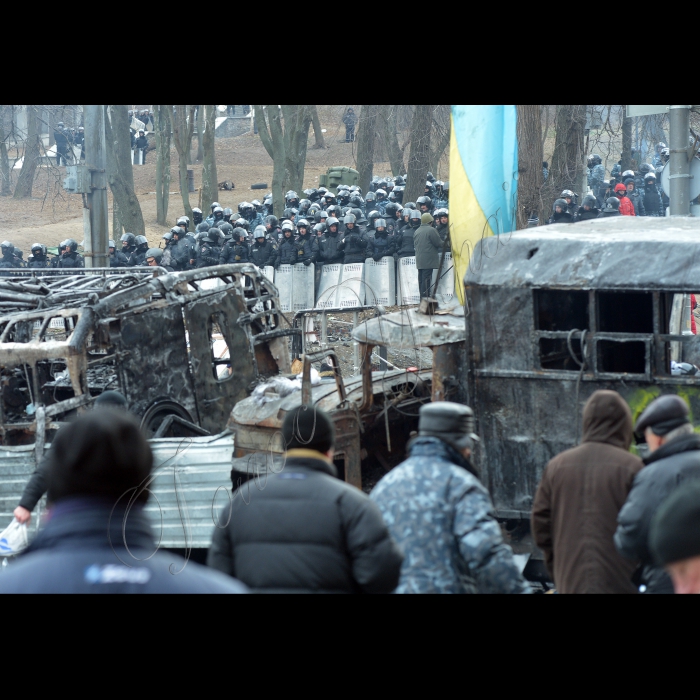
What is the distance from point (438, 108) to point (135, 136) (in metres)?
24.0

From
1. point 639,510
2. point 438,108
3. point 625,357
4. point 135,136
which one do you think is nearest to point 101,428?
point 639,510

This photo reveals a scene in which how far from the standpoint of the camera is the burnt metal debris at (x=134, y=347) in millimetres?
9336

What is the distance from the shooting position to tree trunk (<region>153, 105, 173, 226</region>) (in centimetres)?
3769

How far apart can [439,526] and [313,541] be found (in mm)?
567

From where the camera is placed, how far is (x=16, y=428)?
9.35m

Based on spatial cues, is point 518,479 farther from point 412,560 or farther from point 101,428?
point 101,428

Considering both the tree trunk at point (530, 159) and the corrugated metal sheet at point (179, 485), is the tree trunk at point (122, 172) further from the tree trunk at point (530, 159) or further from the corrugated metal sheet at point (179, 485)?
the corrugated metal sheet at point (179, 485)

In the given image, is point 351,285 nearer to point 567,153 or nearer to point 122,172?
point 567,153

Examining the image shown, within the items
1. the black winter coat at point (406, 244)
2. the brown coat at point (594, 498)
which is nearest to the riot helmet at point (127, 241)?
the black winter coat at point (406, 244)

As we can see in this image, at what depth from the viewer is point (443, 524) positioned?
168 inches

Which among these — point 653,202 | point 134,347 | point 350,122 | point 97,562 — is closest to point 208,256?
point 653,202

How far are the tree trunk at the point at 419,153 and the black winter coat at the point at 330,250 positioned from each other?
633cm

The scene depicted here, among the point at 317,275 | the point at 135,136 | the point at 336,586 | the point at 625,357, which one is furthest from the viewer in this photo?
the point at 135,136

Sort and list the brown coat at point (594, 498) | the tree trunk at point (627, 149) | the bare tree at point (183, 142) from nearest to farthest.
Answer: the brown coat at point (594, 498) → the tree trunk at point (627, 149) → the bare tree at point (183, 142)
